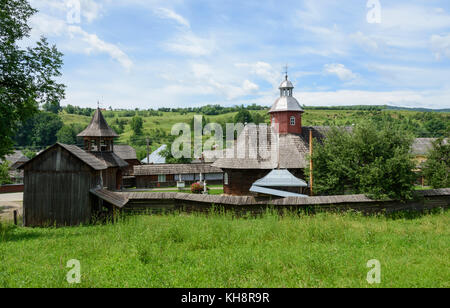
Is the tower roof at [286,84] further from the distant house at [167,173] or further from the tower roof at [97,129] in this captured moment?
the tower roof at [97,129]

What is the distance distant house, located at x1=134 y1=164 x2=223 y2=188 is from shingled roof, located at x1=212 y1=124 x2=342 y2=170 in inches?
601

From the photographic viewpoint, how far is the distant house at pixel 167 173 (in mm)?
40312

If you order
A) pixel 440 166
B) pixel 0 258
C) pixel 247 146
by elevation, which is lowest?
pixel 0 258

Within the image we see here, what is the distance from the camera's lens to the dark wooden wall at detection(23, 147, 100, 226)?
648 inches

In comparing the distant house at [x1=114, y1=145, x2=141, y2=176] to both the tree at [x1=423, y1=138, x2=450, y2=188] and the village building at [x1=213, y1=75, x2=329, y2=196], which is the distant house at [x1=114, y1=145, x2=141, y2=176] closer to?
the village building at [x1=213, y1=75, x2=329, y2=196]

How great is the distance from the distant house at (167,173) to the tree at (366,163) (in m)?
24.2

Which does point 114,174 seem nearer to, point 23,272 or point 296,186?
point 296,186

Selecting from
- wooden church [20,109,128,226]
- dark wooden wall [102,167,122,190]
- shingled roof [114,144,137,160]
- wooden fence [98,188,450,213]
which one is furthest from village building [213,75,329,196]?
shingled roof [114,144,137,160]

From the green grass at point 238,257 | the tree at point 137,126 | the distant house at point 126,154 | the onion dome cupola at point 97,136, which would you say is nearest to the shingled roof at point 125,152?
the distant house at point 126,154

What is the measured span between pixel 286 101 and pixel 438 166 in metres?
13.2

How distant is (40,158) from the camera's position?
16.8 metres

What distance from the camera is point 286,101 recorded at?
2738 centimetres
